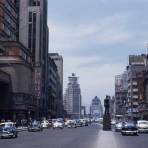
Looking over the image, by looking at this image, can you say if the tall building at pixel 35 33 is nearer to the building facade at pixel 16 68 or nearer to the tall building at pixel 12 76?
the building facade at pixel 16 68

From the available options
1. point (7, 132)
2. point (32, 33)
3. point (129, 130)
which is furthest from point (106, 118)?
point (32, 33)

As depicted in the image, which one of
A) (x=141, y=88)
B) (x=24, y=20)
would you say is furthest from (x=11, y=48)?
(x=141, y=88)

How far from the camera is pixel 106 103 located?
79.3 m

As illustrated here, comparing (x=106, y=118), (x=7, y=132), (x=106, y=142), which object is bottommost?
(x=106, y=142)

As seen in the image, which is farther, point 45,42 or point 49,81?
point 49,81

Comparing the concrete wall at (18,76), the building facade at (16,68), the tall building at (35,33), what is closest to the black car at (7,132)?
the building facade at (16,68)

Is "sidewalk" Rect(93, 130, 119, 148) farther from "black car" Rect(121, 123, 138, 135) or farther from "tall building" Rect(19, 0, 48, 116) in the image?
"tall building" Rect(19, 0, 48, 116)

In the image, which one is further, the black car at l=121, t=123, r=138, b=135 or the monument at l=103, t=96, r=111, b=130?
the monument at l=103, t=96, r=111, b=130

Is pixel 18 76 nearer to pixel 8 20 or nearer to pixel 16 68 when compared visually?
pixel 16 68

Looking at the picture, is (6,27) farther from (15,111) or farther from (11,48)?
(15,111)

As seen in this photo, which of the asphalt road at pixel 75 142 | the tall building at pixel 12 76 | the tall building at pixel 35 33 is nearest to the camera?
the asphalt road at pixel 75 142

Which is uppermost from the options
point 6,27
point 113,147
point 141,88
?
point 6,27

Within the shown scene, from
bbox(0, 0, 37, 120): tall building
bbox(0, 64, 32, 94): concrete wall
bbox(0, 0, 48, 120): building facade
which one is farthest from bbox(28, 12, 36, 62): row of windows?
bbox(0, 64, 32, 94): concrete wall

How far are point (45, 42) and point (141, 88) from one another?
127 ft
